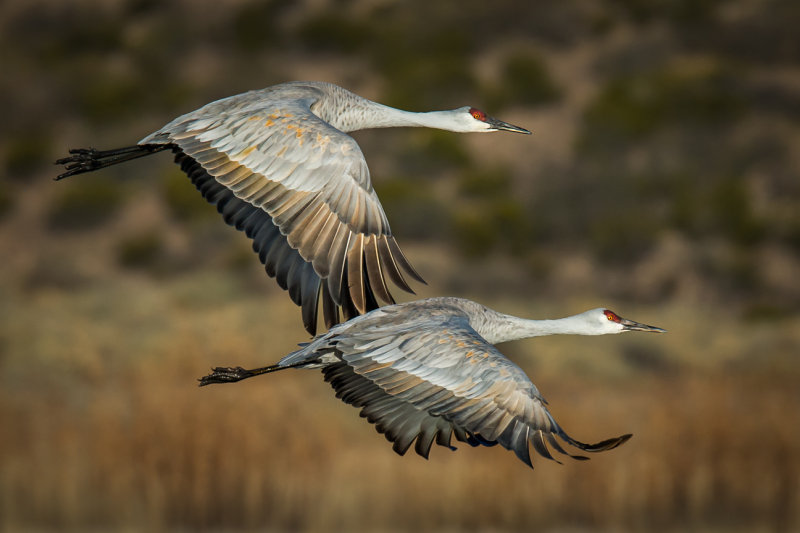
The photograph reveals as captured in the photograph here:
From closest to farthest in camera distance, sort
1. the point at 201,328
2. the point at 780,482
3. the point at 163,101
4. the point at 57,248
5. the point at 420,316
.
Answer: the point at 420,316
the point at 780,482
the point at 201,328
the point at 57,248
the point at 163,101

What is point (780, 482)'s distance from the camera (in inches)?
720

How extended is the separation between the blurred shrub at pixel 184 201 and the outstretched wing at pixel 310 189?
20637 millimetres

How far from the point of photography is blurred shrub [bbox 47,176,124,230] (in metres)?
32.0

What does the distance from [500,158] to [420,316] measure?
24.6 meters

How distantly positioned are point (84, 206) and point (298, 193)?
74.7ft

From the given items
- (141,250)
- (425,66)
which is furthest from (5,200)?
(425,66)

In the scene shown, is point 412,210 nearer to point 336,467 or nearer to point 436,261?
point 436,261

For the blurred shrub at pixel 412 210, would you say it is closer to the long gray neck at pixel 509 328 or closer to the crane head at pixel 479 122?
the crane head at pixel 479 122

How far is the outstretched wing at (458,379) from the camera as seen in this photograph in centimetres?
882

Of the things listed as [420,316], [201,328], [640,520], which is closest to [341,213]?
[420,316]

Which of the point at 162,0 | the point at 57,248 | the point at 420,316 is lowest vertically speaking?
the point at 420,316

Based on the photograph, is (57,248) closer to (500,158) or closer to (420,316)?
(500,158)

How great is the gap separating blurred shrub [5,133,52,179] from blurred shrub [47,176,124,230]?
1.64 m

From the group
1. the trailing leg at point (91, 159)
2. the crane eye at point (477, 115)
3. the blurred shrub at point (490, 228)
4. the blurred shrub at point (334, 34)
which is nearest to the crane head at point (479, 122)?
the crane eye at point (477, 115)
